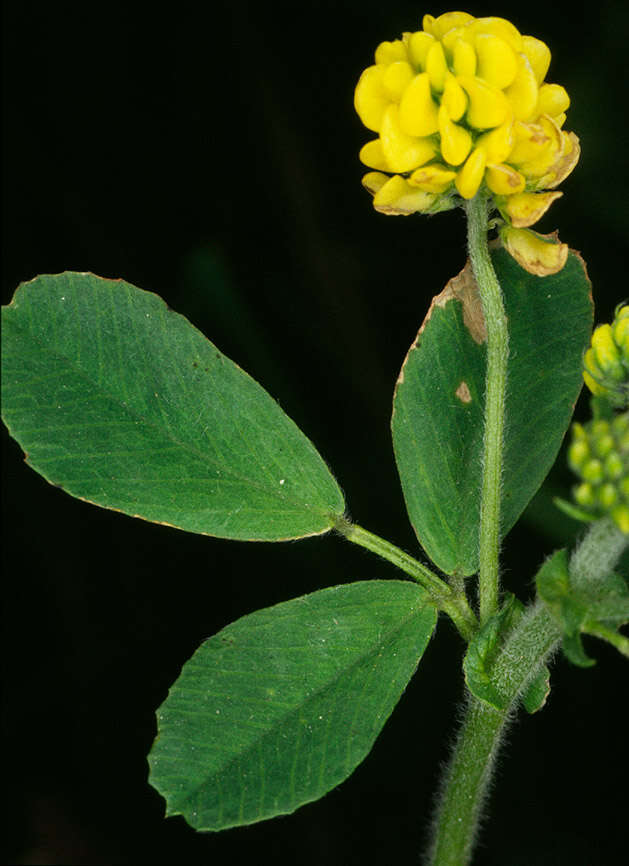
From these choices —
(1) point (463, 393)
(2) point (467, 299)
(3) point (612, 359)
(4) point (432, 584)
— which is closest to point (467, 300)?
(2) point (467, 299)

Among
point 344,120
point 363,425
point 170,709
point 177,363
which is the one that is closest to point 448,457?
point 177,363

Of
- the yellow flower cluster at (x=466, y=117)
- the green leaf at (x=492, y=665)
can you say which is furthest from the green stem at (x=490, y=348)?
the green leaf at (x=492, y=665)

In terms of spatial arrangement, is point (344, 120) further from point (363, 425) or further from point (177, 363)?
point (177, 363)

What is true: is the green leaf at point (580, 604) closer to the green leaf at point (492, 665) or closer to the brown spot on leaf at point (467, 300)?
the green leaf at point (492, 665)

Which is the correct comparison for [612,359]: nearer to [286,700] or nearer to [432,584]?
[432,584]

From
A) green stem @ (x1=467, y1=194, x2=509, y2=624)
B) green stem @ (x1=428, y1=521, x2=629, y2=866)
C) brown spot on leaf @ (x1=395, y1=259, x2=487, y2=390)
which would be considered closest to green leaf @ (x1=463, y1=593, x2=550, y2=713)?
green stem @ (x1=428, y1=521, x2=629, y2=866)
